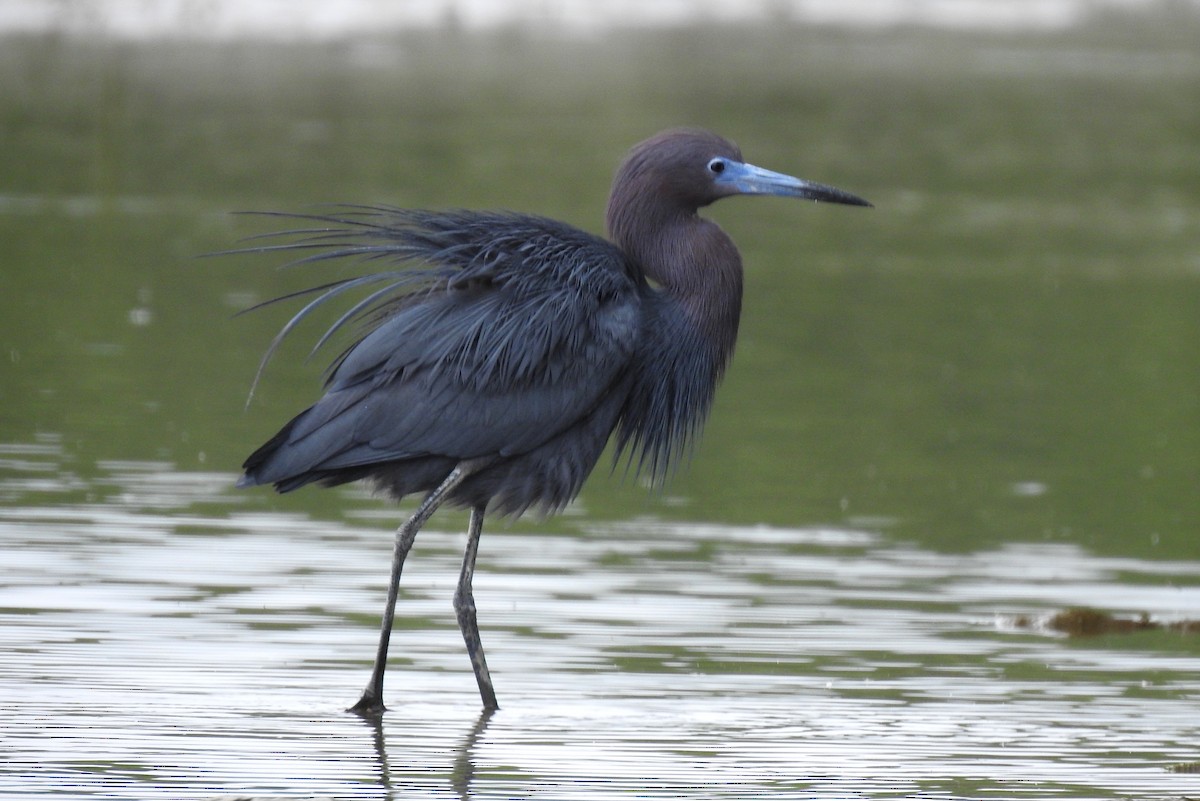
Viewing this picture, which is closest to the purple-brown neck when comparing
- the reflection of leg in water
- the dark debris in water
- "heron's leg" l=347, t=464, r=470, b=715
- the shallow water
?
"heron's leg" l=347, t=464, r=470, b=715

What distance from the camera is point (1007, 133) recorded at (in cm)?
3806

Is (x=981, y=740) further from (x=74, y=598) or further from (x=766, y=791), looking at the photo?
(x=74, y=598)

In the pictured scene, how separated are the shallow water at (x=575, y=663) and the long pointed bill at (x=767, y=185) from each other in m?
1.68

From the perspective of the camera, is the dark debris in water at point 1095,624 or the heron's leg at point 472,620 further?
the dark debris in water at point 1095,624

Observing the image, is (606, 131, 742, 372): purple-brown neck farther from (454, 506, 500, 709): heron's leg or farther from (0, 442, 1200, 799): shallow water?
(0, 442, 1200, 799): shallow water

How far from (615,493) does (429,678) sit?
3860mm

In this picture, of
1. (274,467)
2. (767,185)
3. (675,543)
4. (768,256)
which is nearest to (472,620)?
(274,467)

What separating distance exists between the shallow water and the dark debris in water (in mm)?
95

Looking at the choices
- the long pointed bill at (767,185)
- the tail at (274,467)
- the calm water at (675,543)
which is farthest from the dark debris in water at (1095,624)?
the tail at (274,467)

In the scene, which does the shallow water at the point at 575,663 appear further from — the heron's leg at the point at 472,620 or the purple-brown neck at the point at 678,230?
the purple-brown neck at the point at 678,230

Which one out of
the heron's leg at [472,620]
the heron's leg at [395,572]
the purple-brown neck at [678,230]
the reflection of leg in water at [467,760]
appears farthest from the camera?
the purple-brown neck at [678,230]

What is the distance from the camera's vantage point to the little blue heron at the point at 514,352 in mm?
7754

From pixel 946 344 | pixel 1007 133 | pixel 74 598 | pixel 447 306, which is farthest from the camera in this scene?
pixel 1007 133

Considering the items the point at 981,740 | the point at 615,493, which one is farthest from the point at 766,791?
the point at 615,493
